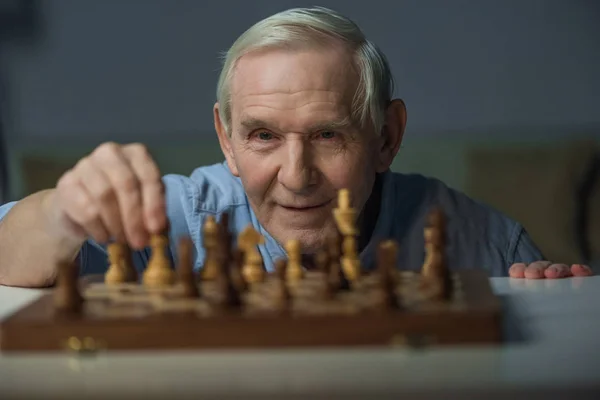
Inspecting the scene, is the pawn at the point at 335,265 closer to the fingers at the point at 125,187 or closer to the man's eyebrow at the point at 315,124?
the fingers at the point at 125,187

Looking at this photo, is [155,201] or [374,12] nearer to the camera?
[155,201]

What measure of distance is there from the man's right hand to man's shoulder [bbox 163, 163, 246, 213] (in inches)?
39.4

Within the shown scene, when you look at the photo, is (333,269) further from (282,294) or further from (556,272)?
(556,272)

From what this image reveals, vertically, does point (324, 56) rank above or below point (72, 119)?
above

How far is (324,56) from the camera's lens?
2221 mm

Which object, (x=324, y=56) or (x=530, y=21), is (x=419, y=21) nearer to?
(x=530, y=21)

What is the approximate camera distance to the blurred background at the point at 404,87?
4.28 metres

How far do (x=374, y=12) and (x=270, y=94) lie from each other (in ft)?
7.37

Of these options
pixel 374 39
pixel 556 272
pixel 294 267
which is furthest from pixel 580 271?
pixel 374 39

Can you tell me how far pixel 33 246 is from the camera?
1.90 meters

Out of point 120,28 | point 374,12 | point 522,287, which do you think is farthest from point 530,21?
point 522,287

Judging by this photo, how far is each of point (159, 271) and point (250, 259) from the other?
16 cm

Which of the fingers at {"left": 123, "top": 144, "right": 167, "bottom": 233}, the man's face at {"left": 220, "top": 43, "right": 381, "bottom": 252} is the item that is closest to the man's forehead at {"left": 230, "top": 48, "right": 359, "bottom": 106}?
the man's face at {"left": 220, "top": 43, "right": 381, "bottom": 252}

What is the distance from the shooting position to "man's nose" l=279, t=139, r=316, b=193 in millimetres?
2078
